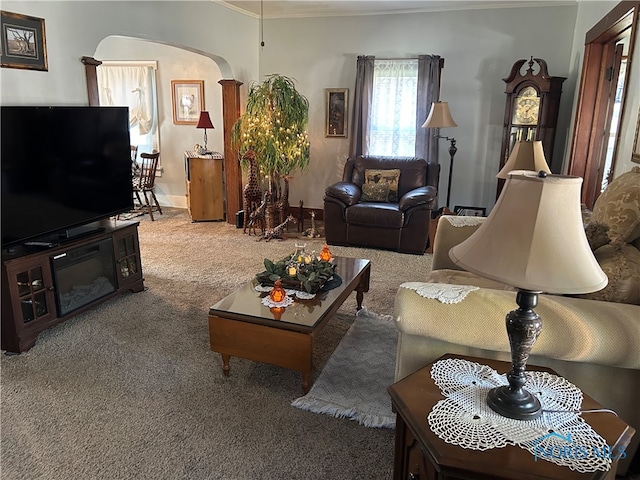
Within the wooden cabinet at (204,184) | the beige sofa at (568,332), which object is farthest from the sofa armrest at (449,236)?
the wooden cabinet at (204,184)

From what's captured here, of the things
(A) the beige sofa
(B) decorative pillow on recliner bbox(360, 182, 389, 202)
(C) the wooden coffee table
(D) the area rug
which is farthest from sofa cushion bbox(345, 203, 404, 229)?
(A) the beige sofa

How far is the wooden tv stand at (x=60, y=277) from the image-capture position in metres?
2.81

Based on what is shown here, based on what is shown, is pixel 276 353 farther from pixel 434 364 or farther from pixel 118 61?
pixel 118 61

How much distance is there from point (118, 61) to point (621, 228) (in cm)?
695

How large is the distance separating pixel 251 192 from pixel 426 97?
7.98ft

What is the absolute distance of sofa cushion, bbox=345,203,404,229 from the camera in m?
4.92

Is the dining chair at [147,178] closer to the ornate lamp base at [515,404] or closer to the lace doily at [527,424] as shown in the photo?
the lace doily at [527,424]

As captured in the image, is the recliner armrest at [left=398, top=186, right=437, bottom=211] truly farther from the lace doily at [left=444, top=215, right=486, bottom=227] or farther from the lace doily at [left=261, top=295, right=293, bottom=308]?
the lace doily at [left=261, top=295, right=293, bottom=308]

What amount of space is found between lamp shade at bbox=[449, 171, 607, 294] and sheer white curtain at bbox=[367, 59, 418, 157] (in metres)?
4.85

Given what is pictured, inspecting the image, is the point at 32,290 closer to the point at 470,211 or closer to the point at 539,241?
the point at 539,241

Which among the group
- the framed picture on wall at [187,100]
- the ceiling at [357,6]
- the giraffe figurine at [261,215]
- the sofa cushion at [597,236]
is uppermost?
the ceiling at [357,6]

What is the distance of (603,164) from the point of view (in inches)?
161

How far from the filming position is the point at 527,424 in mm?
Answer: 1351

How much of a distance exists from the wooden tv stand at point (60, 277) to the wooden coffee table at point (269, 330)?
4.20 feet
